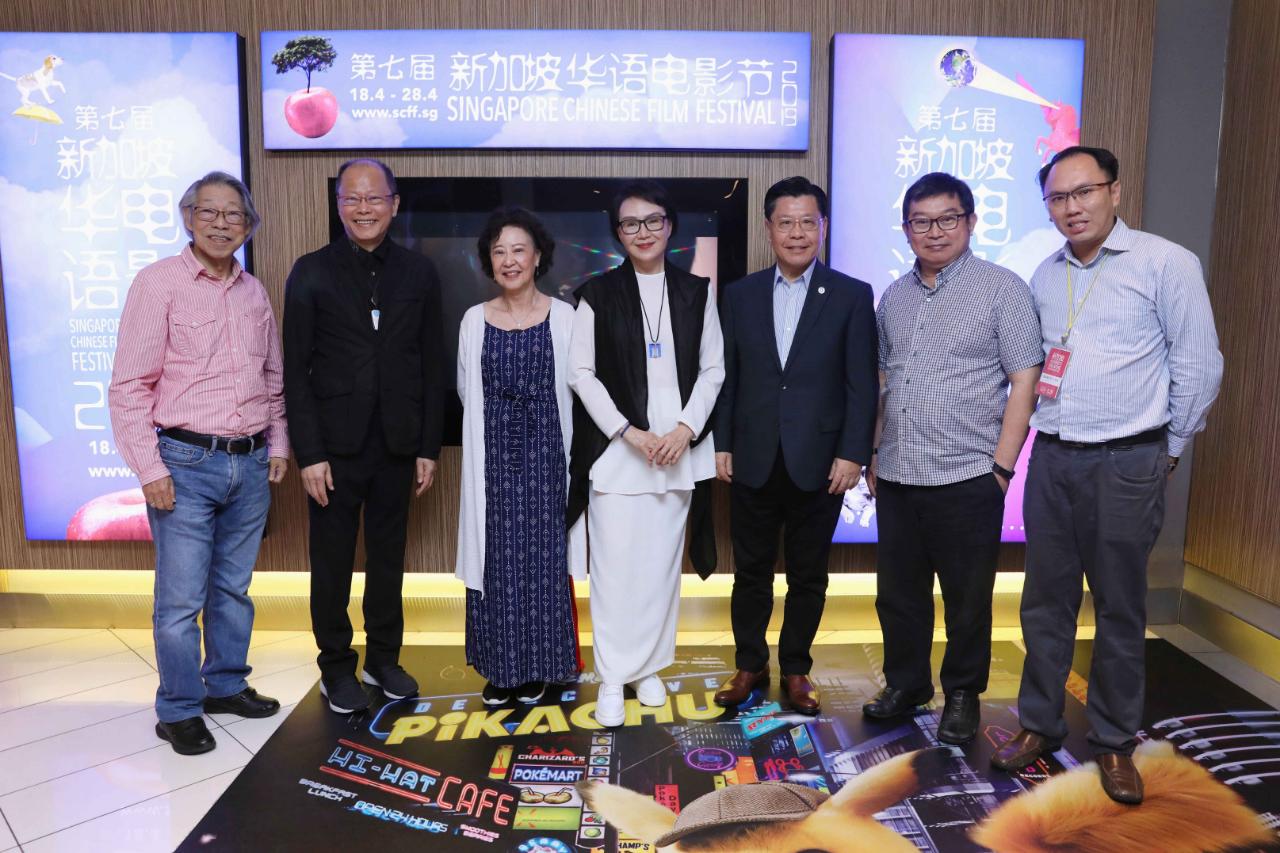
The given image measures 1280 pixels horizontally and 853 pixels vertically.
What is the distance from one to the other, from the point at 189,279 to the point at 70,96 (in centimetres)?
153

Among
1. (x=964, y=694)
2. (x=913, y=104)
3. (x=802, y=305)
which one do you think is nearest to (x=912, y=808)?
(x=964, y=694)

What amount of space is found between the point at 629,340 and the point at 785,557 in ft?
3.17

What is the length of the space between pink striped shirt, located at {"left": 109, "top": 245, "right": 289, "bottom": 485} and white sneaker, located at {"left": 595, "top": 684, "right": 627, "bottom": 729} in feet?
4.93

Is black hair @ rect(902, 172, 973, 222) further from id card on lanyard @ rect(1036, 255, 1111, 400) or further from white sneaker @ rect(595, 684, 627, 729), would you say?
white sneaker @ rect(595, 684, 627, 729)

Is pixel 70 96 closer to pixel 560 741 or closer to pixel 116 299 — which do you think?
pixel 116 299

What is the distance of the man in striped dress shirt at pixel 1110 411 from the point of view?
232cm

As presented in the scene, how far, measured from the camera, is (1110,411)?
7.69ft

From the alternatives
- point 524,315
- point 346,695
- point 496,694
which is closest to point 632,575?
point 496,694

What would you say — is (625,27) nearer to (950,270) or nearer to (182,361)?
(950,270)

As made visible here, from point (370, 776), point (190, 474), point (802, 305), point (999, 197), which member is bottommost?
point (370, 776)

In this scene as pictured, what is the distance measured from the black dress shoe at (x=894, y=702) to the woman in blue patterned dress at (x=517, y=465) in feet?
3.58

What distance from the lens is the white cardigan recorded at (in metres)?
2.85

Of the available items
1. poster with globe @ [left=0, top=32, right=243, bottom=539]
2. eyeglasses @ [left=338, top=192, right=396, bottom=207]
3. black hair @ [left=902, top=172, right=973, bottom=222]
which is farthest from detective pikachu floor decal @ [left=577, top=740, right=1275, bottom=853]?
poster with globe @ [left=0, top=32, right=243, bottom=539]

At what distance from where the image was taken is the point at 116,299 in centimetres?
355
